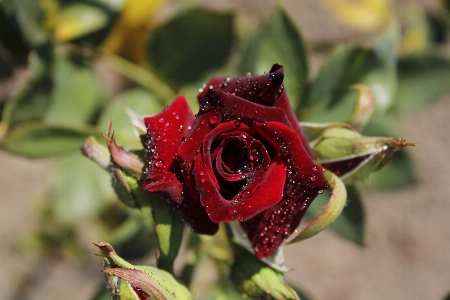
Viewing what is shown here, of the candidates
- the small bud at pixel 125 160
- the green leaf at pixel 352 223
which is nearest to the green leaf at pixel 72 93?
the small bud at pixel 125 160

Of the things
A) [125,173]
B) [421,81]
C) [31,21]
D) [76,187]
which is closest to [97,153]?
[125,173]

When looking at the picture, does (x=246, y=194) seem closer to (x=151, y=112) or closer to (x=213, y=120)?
(x=213, y=120)

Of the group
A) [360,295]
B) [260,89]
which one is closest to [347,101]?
[260,89]

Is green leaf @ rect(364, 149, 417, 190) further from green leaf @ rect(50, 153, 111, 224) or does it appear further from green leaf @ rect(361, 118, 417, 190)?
green leaf @ rect(50, 153, 111, 224)

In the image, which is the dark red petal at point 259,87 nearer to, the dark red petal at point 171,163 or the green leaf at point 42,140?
the dark red petal at point 171,163

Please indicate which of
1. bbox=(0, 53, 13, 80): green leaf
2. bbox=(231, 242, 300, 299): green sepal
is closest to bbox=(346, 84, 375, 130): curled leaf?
bbox=(231, 242, 300, 299): green sepal
